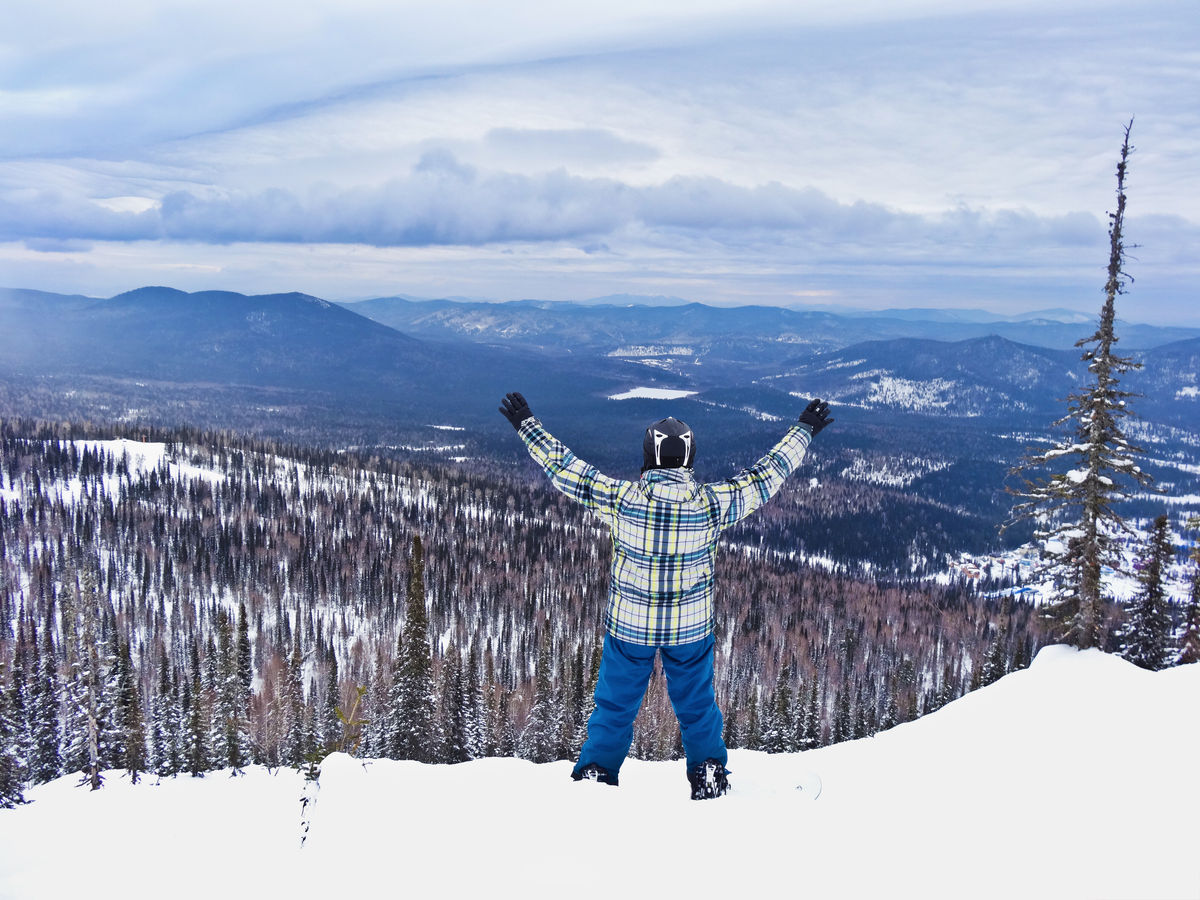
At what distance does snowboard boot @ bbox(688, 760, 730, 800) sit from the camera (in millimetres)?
7113

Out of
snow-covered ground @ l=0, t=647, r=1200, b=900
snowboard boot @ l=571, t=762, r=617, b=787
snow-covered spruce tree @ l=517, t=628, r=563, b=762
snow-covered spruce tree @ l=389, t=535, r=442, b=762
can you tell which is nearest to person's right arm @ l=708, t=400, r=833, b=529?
snow-covered ground @ l=0, t=647, r=1200, b=900

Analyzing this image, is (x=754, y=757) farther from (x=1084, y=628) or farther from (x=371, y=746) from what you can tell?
(x=371, y=746)

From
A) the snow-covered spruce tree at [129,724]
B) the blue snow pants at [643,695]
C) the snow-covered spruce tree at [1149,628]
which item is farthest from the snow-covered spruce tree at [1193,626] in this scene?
the snow-covered spruce tree at [129,724]

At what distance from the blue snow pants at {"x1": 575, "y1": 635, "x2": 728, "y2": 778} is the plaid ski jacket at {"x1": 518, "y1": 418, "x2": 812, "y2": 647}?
0.66ft

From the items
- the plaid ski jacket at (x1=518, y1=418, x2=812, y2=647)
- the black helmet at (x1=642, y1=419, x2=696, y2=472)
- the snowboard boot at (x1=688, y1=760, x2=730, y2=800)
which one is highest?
the black helmet at (x1=642, y1=419, x2=696, y2=472)

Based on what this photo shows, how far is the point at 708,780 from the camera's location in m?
7.16

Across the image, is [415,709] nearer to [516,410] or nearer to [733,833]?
[516,410]

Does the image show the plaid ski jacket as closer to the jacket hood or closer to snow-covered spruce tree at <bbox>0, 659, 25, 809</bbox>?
the jacket hood

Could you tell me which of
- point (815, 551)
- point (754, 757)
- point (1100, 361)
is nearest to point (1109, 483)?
point (1100, 361)

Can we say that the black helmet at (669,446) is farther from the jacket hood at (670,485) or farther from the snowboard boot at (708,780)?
the snowboard boot at (708,780)

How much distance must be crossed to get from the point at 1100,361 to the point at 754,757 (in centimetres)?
1771

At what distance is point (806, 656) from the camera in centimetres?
9506

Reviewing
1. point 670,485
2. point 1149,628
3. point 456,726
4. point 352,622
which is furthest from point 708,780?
point 352,622

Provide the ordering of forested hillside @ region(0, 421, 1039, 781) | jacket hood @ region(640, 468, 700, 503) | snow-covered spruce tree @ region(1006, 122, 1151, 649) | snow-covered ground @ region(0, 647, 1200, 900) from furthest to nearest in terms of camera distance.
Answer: forested hillside @ region(0, 421, 1039, 781), snow-covered spruce tree @ region(1006, 122, 1151, 649), jacket hood @ region(640, 468, 700, 503), snow-covered ground @ region(0, 647, 1200, 900)
